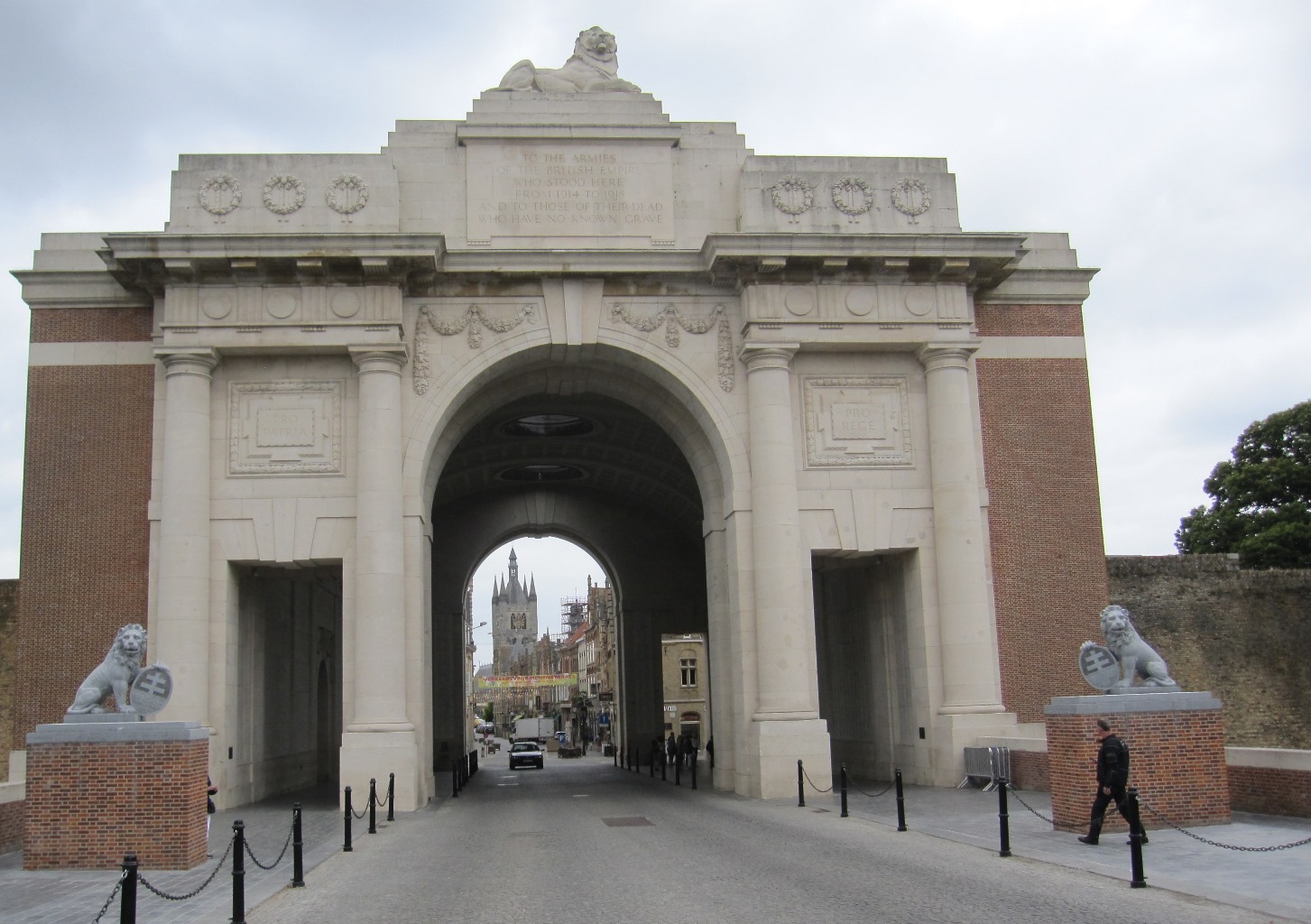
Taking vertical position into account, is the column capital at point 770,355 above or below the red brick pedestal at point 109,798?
above

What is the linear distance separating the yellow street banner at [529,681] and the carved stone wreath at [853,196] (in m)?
98.1

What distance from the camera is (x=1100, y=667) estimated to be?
17016mm

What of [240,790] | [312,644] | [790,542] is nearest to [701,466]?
[790,542]

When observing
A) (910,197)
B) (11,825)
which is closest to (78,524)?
(11,825)

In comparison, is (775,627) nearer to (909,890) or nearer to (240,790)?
(240,790)

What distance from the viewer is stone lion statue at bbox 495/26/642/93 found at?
1121 inches

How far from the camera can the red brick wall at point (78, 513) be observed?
2561cm

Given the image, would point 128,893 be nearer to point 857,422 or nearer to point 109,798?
point 109,798

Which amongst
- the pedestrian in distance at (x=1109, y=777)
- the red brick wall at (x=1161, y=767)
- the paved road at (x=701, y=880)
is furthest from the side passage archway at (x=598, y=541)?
the pedestrian in distance at (x=1109, y=777)

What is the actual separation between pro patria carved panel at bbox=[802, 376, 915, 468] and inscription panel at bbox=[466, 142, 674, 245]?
484 centimetres

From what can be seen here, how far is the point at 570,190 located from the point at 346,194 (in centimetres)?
479

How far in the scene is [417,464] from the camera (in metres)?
26.3

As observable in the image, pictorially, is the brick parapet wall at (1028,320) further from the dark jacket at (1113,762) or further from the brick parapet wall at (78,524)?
the brick parapet wall at (78,524)

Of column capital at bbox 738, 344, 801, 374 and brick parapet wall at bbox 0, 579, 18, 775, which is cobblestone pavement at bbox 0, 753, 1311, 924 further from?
brick parapet wall at bbox 0, 579, 18, 775
